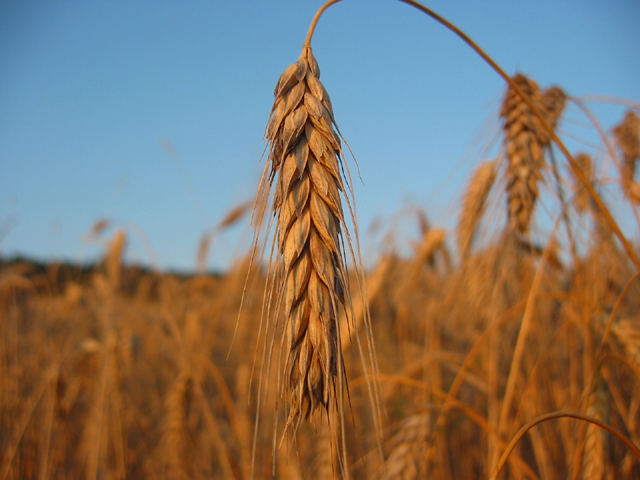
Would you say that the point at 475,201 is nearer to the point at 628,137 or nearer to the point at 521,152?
the point at 521,152

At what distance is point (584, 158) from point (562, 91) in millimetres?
868

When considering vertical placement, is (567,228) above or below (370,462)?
above

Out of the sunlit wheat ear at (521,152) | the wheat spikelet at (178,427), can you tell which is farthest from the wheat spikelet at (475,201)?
the wheat spikelet at (178,427)

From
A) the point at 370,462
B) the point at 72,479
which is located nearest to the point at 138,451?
the point at 72,479

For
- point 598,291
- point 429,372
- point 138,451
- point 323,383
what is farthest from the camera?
point 138,451

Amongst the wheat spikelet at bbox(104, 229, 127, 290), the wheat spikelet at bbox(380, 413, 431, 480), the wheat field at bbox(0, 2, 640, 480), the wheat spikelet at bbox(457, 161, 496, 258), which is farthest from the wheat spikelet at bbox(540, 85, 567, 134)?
the wheat spikelet at bbox(104, 229, 127, 290)

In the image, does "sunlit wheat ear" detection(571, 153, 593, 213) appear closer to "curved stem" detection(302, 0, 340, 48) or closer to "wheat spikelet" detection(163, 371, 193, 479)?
"curved stem" detection(302, 0, 340, 48)

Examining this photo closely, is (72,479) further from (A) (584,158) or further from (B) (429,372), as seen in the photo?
(A) (584,158)

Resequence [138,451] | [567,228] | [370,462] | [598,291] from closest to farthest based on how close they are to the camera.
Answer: [567,228] → [598,291] → [370,462] → [138,451]

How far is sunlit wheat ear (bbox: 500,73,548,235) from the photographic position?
4.11ft

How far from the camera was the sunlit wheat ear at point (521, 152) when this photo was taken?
4.11 feet

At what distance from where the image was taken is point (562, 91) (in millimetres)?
1324

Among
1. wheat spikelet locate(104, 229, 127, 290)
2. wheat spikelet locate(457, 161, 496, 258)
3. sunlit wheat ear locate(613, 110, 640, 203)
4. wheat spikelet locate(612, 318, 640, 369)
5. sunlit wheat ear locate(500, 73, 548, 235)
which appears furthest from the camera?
wheat spikelet locate(104, 229, 127, 290)

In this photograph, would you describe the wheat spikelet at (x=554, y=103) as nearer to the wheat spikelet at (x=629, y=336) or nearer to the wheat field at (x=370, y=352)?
the wheat field at (x=370, y=352)
